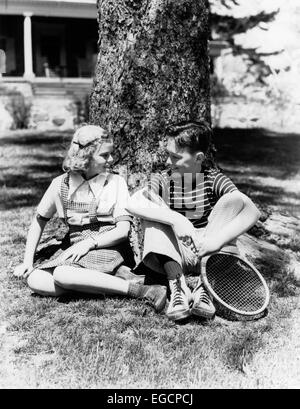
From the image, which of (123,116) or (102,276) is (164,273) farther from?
(123,116)

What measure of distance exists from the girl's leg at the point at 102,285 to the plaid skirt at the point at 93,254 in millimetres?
66

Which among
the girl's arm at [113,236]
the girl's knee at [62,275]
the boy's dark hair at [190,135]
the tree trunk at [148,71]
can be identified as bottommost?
the girl's knee at [62,275]

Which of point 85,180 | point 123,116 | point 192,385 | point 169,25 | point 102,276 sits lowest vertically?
point 192,385

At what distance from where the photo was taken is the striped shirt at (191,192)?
361 cm

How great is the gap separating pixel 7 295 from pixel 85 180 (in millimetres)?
899

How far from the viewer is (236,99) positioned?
15211 mm

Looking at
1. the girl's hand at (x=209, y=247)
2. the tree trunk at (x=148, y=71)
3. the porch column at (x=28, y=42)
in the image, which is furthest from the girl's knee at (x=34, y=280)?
the porch column at (x=28, y=42)

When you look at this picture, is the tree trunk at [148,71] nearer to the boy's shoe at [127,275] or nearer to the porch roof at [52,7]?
the boy's shoe at [127,275]

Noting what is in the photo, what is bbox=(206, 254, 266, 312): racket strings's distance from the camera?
3.47m

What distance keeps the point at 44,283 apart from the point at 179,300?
0.86m

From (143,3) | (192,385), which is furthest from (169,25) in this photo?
(192,385)

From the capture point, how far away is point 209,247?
11.0ft

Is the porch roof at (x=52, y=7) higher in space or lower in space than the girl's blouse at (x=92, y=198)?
higher
